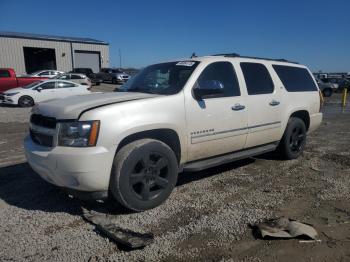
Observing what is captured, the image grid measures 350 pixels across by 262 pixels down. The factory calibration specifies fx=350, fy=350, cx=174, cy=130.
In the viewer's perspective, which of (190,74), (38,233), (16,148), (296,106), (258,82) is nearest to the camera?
(38,233)

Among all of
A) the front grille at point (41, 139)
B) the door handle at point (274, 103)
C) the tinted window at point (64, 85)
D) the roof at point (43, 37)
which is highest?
the roof at point (43, 37)

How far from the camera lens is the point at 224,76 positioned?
5.00m

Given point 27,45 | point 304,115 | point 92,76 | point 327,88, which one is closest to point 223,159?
point 304,115

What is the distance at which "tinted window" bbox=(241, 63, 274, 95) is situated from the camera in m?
5.29

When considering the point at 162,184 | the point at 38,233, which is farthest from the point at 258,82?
the point at 38,233

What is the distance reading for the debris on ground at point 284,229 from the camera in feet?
11.2

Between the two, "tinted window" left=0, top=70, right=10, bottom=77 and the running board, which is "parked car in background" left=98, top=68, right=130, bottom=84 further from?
the running board

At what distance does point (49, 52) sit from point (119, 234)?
42681mm

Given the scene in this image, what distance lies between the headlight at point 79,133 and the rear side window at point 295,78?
362 cm

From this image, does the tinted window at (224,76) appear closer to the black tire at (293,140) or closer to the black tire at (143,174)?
the black tire at (143,174)

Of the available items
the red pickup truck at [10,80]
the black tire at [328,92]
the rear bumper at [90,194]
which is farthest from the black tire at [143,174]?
the black tire at [328,92]

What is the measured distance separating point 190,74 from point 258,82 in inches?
55.4

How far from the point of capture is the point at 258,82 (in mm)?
5477

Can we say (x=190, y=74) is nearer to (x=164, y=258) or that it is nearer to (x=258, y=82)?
(x=258, y=82)
